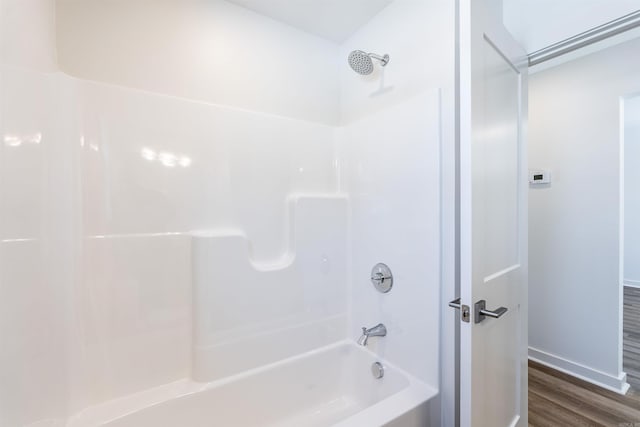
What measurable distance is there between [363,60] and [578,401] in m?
2.74

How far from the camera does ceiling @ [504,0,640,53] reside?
1.13m

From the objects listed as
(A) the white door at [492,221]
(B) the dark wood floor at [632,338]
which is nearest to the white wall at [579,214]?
(B) the dark wood floor at [632,338]

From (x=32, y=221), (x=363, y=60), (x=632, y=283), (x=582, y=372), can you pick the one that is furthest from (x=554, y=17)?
(x=632, y=283)

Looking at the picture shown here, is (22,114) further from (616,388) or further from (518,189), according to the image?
(616,388)

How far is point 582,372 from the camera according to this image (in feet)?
7.06

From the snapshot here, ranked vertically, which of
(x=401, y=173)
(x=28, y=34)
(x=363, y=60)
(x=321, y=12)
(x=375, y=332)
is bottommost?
(x=375, y=332)

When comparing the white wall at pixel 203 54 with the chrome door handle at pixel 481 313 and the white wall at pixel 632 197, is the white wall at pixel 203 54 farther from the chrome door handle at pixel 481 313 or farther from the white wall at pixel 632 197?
the white wall at pixel 632 197

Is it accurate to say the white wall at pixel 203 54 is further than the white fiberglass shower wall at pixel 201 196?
Yes

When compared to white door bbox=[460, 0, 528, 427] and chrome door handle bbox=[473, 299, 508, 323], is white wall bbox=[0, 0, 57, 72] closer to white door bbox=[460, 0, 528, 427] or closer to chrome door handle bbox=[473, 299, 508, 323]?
white door bbox=[460, 0, 528, 427]

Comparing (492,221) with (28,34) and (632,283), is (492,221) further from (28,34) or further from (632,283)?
(632,283)

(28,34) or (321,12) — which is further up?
(321,12)

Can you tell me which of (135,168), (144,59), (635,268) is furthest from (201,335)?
(635,268)

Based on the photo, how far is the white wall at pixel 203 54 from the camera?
1224 mm

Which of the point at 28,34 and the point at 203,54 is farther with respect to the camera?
the point at 203,54
